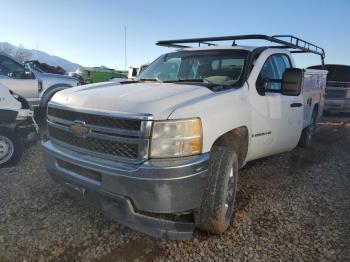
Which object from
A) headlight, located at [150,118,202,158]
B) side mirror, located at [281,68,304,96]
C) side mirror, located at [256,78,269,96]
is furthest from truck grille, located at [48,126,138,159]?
side mirror, located at [281,68,304,96]

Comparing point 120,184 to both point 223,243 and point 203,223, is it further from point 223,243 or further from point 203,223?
point 223,243

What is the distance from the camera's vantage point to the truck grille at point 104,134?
8.58 feet

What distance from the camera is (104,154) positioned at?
2838 millimetres

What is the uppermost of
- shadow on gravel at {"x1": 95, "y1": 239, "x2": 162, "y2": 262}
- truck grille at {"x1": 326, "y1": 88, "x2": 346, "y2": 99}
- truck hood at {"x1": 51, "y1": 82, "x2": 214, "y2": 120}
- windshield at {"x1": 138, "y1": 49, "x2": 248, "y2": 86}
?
windshield at {"x1": 138, "y1": 49, "x2": 248, "y2": 86}

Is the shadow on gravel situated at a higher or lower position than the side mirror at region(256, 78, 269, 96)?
lower

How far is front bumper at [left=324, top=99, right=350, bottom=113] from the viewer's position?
1252 cm

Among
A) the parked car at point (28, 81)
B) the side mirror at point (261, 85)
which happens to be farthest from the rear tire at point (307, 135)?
the parked car at point (28, 81)

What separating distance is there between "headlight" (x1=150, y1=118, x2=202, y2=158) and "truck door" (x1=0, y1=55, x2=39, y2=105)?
602cm

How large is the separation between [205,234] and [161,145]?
3.86 ft

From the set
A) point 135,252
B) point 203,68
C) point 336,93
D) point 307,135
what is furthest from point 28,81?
point 336,93

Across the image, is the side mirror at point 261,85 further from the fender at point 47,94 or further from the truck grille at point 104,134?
the fender at point 47,94

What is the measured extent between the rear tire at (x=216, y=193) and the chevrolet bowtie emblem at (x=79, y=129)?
1125mm

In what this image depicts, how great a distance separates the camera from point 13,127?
571 centimetres

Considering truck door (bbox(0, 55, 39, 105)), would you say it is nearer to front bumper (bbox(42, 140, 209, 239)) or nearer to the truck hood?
the truck hood
